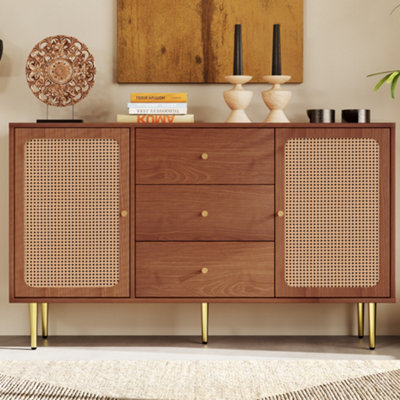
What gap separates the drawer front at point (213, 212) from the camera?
224 cm

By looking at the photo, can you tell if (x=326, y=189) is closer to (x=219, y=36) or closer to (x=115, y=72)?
(x=219, y=36)

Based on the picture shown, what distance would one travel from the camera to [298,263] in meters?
2.25

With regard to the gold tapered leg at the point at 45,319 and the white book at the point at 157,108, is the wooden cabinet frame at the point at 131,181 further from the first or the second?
the gold tapered leg at the point at 45,319

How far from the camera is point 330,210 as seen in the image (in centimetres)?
226

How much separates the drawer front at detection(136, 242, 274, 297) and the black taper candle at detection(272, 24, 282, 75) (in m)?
0.76

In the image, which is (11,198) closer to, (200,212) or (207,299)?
(200,212)

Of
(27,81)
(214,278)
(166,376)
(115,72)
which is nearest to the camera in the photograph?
(166,376)

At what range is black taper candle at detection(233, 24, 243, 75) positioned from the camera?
2369mm

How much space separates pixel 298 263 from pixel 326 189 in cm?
32

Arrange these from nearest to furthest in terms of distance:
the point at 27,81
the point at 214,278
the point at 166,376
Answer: the point at 166,376 → the point at 214,278 → the point at 27,81

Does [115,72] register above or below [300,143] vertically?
above

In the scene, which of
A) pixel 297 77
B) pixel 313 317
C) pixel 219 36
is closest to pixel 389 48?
pixel 297 77

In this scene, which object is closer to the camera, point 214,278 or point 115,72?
point 214,278

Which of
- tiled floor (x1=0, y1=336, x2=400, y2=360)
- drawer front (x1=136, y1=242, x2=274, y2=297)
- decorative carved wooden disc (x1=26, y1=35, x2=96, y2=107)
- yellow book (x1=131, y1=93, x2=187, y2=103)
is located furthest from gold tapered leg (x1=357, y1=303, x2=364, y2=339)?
decorative carved wooden disc (x1=26, y1=35, x2=96, y2=107)
